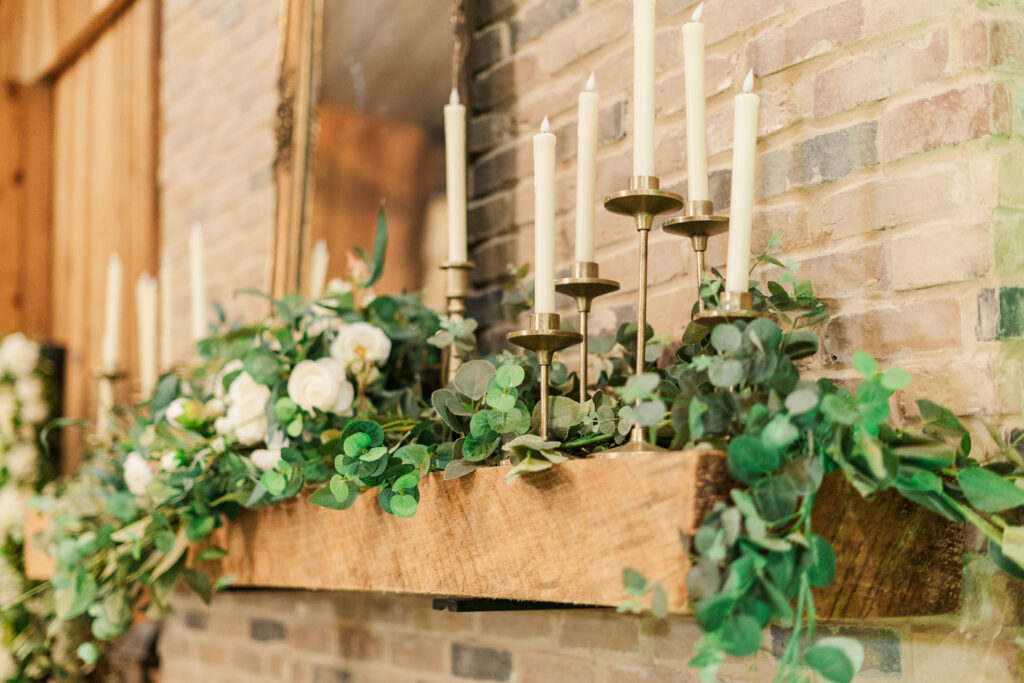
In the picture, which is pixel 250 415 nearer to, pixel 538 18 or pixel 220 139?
pixel 538 18

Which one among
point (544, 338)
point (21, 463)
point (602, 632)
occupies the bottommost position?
point (602, 632)

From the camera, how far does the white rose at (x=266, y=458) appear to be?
3.90 feet

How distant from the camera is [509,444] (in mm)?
856

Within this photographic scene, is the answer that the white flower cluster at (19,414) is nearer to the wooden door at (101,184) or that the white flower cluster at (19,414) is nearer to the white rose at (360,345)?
the wooden door at (101,184)

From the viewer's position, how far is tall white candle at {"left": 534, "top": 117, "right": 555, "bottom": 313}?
0.92 m

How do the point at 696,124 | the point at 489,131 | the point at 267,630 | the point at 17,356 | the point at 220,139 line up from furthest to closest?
the point at 17,356
the point at 220,139
the point at 267,630
the point at 489,131
the point at 696,124

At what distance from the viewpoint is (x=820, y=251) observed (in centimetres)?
97

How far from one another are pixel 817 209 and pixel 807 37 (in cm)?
19

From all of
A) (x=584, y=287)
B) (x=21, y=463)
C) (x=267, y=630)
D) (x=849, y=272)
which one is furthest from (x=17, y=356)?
(x=849, y=272)

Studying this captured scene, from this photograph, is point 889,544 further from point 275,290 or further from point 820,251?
point 275,290

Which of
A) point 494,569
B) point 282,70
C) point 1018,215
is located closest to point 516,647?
point 494,569

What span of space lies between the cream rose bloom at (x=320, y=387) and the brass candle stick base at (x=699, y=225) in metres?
0.48

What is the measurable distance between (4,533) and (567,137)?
1678mm

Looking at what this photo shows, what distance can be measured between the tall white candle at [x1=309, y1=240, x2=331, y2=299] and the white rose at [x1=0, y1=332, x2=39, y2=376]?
3.90 ft
